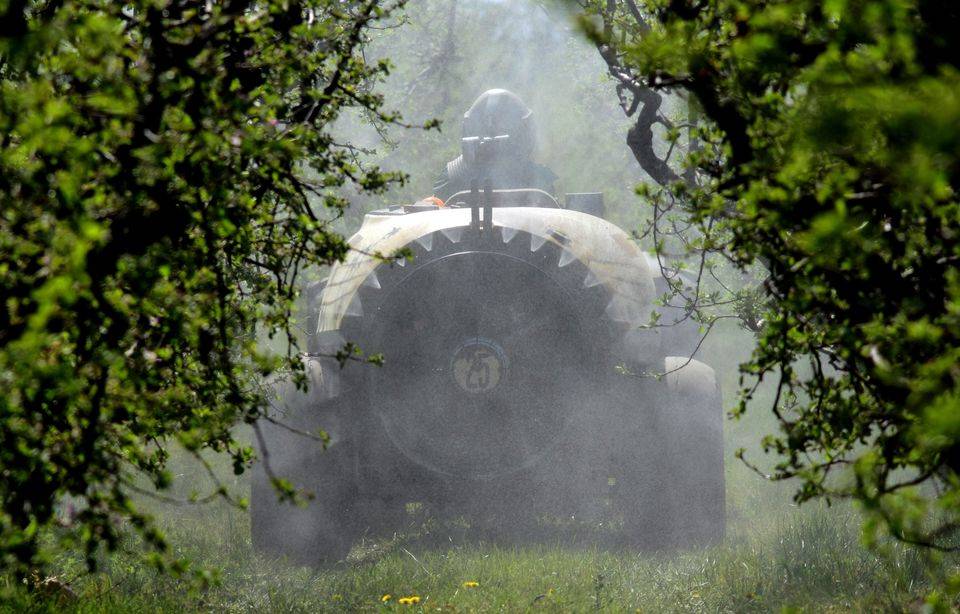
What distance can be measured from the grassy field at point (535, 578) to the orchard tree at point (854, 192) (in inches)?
133

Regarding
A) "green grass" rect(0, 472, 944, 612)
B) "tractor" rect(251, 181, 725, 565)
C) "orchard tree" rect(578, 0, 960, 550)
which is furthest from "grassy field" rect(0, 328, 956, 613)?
"orchard tree" rect(578, 0, 960, 550)

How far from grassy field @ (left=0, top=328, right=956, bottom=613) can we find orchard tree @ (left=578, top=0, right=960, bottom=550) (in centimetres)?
337

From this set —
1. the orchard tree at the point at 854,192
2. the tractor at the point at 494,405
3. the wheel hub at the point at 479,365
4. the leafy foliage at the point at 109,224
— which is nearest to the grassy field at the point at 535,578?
the tractor at the point at 494,405

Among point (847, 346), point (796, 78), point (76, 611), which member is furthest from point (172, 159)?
point (76, 611)

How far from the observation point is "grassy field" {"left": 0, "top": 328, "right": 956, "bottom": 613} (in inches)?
240

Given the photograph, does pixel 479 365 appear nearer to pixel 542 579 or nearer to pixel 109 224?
pixel 542 579

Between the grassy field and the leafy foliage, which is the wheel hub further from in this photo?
the leafy foliage

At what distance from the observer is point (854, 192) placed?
2.41 m

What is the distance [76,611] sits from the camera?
16.4ft

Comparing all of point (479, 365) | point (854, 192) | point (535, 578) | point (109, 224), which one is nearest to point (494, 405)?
point (479, 365)

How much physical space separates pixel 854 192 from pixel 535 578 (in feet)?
16.0

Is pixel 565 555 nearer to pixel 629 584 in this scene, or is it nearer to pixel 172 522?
pixel 629 584

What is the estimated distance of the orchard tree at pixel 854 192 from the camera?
70.8 inches

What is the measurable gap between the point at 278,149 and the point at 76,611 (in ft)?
11.1
